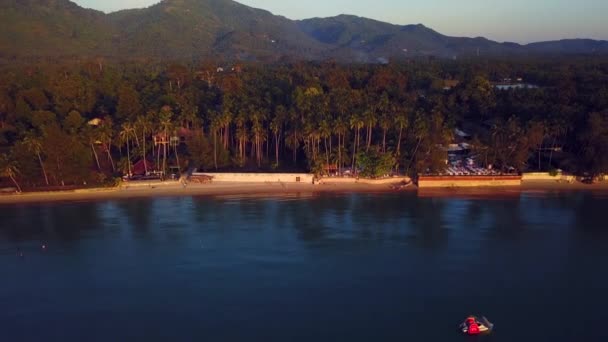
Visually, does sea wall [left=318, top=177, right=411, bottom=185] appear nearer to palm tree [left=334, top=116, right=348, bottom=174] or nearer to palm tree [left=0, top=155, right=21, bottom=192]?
palm tree [left=334, top=116, right=348, bottom=174]

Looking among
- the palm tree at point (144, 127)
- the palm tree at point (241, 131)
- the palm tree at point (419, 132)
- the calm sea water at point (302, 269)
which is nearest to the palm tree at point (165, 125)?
the palm tree at point (144, 127)

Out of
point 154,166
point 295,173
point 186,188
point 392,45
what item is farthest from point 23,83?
point 392,45

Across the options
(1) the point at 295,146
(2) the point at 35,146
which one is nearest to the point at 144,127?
(2) the point at 35,146

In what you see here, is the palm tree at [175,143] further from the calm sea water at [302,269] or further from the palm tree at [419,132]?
the palm tree at [419,132]

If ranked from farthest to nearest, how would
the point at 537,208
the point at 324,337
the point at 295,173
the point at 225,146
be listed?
the point at 225,146
the point at 295,173
the point at 537,208
the point at 324,337

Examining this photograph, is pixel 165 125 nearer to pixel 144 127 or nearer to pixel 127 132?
pixel 144 127

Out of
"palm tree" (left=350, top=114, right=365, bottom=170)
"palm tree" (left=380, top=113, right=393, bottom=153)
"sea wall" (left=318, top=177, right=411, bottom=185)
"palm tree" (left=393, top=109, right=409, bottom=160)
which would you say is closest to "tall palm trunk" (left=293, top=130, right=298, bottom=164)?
"sea wall" (left=318, top=177, right=411, bottom=185)

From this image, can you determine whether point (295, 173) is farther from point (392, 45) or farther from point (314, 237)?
point (392, 45)
